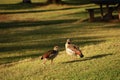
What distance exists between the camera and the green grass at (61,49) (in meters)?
9.59

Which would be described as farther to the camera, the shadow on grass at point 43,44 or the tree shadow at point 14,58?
the shadow on grass at point 43,44

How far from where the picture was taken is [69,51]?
10.7m

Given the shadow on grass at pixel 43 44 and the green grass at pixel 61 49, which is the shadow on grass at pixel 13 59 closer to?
the green grass at pixel 61 49

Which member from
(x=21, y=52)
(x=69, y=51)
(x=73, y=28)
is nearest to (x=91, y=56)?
(x=69, y=51)

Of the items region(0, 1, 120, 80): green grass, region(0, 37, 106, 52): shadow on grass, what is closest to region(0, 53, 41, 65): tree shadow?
region(0, 1, 120, 80): green grass

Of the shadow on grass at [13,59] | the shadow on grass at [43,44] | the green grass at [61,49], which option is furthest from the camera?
the shadow on grass at [43,44]

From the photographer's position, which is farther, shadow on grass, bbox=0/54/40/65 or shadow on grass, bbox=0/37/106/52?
shadow on grass, bbox=0/37/106/52

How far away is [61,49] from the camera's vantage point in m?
14.9

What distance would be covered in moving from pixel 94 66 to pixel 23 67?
97.6 inches

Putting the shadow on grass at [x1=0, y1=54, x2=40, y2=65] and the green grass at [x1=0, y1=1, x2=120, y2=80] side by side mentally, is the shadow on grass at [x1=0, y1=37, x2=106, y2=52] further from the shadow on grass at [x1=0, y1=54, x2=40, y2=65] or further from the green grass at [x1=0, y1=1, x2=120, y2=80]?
the shadow on grass at [x1=0, y1=54, x2=40, y2=65]

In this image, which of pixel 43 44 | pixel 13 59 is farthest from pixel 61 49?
pixel 13 59

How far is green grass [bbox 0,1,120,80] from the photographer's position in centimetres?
959

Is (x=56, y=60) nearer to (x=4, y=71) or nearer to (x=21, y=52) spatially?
(x=4, y=71)

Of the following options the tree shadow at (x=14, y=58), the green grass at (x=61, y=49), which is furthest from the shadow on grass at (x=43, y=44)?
the tree shadow at (x=14, y=58)
